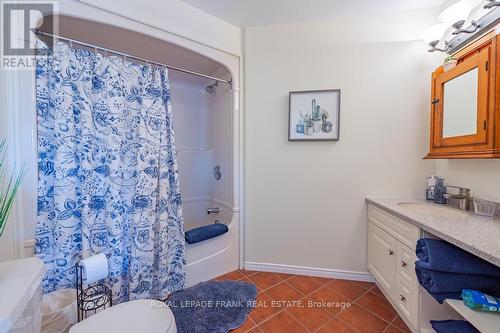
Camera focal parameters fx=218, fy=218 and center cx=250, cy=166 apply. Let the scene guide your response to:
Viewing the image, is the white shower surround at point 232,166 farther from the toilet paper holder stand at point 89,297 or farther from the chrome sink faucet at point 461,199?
the chrome sink faucet at point 461,199

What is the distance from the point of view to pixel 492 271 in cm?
104

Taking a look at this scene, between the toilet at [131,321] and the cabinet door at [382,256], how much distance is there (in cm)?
154

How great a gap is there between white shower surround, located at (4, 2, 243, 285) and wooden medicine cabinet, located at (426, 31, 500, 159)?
67.6 inches

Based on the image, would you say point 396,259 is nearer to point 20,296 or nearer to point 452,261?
point 452,261

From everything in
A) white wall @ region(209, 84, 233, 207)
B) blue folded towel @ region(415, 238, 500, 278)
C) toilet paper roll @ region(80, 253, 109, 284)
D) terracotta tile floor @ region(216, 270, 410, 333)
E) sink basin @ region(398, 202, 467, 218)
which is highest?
white wall @ region(209, 84, 233, 207)

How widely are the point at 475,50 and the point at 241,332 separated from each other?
2502 millimetres

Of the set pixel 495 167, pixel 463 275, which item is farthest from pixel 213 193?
pixel 495 167

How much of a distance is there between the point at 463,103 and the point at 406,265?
120 cm

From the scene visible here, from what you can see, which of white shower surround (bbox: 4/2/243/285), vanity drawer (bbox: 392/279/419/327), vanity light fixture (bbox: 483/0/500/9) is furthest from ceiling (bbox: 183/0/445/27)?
vanity drawer (bbox: 392/279/419/327)

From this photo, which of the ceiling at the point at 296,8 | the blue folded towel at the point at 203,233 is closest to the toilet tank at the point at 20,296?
the blue folded towel at the point at 203,233

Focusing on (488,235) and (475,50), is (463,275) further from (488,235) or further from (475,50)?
(475,50)

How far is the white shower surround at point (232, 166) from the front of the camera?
125cm

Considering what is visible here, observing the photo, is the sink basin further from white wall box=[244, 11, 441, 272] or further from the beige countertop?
white wall box=[244, 11, 441, 272]

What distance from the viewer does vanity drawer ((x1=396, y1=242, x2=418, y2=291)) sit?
139cm
